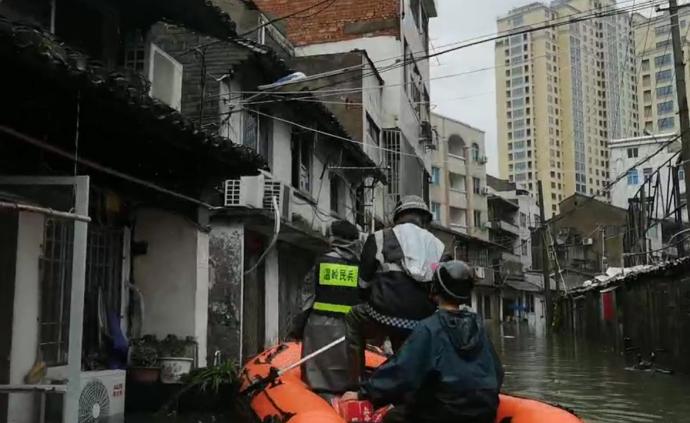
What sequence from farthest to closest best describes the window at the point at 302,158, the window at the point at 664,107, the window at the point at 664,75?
1. the window at the point at 664,107
2. the window at the point at 664,75
3. the window at the point at 302,158

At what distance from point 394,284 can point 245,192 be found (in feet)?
26.7

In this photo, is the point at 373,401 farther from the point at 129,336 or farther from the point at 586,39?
the point at 586,39

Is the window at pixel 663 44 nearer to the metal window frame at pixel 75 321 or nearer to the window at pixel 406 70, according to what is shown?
the window at pixel 406 70

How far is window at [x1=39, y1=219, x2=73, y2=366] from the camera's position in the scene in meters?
7.25

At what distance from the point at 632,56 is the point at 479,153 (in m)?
40.4

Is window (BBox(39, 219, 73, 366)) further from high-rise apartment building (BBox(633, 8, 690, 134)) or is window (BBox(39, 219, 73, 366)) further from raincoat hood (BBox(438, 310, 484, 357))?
high-rise apartment building (BBox(633, 8, 690, 134))

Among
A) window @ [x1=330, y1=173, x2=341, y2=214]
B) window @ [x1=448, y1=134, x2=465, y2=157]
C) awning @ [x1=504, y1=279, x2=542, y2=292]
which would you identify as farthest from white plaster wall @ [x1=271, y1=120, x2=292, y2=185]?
awning @ [x1=504, y1=279, x2=542, y2=292]

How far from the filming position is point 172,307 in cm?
987

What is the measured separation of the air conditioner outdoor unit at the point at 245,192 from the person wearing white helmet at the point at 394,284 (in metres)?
7.40

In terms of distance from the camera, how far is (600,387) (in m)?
14.3

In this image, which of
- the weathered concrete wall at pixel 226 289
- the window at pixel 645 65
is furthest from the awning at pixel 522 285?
the weathered concrete wall at pixel 226 289

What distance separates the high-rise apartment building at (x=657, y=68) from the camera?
1612cm

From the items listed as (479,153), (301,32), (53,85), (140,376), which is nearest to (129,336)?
(140,376)

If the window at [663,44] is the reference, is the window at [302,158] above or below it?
below
